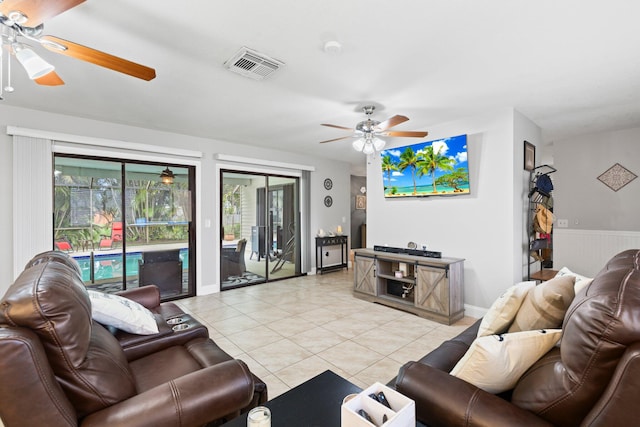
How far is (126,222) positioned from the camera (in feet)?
14.1

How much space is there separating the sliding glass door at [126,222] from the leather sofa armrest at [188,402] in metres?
3.70

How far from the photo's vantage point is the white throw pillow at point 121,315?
1.68m

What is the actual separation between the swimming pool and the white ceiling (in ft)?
6.22

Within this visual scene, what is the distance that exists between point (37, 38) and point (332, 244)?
553cm

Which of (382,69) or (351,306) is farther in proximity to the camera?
(351,306)

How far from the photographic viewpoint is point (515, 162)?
353cm

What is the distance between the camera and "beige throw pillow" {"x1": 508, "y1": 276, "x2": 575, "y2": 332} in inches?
54.8

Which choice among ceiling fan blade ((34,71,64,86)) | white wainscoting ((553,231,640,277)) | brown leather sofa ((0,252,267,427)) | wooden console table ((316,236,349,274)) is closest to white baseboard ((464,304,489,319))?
white wainscoting ((553,231,640,277))

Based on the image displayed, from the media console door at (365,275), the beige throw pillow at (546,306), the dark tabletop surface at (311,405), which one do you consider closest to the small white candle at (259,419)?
the dark tabletop surface at (311,405)

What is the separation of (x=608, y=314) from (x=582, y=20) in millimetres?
2003

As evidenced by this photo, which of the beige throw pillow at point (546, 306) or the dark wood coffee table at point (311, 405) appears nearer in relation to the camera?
the dark wood coffee table at point (311, 405)

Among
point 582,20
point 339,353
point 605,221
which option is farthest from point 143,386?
point 605,221

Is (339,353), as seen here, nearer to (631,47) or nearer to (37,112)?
(631,47)

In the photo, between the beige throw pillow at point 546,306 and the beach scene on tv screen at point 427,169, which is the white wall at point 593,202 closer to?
the beach scene on tv screen at point 427,169
